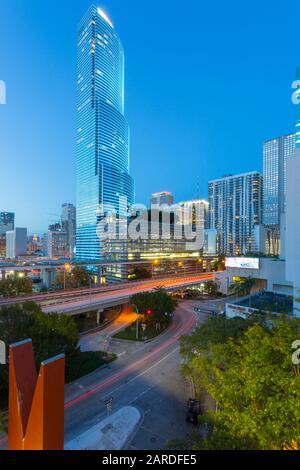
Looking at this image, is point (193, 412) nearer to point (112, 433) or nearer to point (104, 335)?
point (112, 433)

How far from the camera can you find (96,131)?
118m

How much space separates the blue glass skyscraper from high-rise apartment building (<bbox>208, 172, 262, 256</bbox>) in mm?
59776

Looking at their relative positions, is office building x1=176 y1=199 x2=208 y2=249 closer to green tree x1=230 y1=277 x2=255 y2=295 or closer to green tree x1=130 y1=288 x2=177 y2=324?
green tree x1=230 y1=277 x2=255 y2=295

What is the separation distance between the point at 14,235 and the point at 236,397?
13093 cm

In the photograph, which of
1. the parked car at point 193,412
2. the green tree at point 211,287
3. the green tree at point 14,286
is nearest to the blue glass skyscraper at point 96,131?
the green tree at point 211,287

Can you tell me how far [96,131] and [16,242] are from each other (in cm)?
6794

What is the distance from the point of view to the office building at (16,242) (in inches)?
4663

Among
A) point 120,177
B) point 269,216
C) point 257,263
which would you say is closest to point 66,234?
point 120,177

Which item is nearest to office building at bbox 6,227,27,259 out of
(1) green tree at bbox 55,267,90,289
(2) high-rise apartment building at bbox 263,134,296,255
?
(1) green tree at bbox 55,267,90,289

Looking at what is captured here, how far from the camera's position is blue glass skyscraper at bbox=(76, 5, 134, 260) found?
11869cm

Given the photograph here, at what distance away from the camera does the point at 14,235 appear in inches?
4692

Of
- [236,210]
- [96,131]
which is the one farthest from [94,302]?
[236,210]

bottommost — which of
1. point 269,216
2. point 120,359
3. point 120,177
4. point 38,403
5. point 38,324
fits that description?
point 120,359
